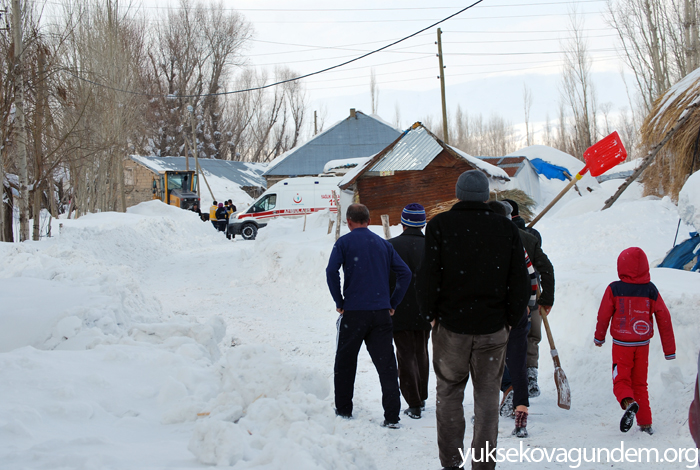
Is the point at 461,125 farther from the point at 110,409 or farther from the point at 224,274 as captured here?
the point at 110,409

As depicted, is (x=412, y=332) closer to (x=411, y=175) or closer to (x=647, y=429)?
(x=647, y=429)

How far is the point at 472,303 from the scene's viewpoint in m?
3.15

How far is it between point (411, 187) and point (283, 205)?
7787 mm

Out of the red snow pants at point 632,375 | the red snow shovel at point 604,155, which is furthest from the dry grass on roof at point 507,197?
the red snow pants at point 632,375

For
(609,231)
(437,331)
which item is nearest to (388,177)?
(609,231)

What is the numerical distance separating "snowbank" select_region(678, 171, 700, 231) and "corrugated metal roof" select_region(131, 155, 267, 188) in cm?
4260

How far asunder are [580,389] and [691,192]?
2.95 meters

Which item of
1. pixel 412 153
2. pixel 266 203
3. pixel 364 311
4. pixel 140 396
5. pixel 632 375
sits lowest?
pixel 632 375

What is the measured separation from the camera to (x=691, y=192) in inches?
250

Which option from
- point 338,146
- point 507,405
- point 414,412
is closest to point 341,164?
point 338,146

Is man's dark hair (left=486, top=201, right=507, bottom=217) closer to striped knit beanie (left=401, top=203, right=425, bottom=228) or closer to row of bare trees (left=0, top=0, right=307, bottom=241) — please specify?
striped knit beanie (left=401, top=203, right=425, bottom=228)

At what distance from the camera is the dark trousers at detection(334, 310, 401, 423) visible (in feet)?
14.1

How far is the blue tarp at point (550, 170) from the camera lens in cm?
3108

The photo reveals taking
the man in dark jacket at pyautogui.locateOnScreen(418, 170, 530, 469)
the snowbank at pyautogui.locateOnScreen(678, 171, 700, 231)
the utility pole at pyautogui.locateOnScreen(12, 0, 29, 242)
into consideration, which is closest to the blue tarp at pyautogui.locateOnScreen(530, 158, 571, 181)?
the snowbank at pyautogui.locateOnScreen(678, 171, 700, 231)
